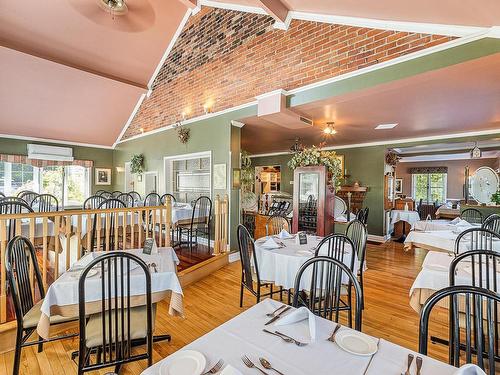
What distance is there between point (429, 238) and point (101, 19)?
6394 mm

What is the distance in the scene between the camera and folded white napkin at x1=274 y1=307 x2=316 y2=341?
3.98 ft

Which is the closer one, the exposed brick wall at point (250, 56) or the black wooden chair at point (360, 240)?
the black wooden chair at point (360, 240)

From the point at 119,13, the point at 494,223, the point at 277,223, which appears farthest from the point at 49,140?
the point at 494,223

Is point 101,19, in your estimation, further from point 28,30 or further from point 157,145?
point 157,145

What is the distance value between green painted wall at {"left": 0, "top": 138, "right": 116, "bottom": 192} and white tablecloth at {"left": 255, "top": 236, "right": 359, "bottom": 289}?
7.67m

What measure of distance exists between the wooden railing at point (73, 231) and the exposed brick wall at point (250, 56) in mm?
2223

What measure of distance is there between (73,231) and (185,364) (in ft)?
12.7

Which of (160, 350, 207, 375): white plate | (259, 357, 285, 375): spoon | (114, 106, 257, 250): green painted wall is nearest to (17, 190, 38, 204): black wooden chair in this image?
(114, 106, 257, 250): green painted wall

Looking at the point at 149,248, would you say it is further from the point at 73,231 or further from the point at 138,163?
the point at 138,163

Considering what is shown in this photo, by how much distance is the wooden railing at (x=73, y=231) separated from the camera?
2.37m

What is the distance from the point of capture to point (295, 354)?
43.1 inches

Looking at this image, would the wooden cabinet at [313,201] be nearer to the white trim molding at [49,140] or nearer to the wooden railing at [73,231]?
the wooden railing at [73,231]

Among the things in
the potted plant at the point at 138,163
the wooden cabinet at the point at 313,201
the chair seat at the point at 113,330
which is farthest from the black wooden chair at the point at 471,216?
the potted plant at the point at 138,163

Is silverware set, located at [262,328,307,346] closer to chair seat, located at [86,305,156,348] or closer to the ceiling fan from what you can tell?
chair seat, located at [86,305,156,348]
